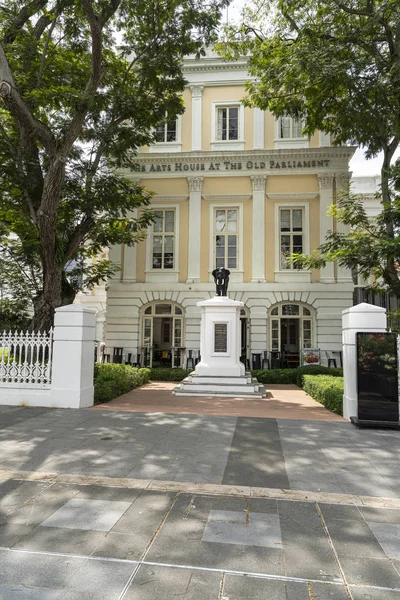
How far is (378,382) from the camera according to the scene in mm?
7551

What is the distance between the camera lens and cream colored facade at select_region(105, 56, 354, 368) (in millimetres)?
19562

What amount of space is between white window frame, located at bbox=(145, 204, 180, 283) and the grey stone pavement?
46.2ft

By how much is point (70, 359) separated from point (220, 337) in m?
5.59

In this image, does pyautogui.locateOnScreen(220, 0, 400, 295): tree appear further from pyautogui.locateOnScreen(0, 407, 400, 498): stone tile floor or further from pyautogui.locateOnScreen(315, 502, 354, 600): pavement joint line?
pyautogui.locateOnScreen(315, 502, 354, 600): pavement joint line

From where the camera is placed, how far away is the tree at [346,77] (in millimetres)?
11906

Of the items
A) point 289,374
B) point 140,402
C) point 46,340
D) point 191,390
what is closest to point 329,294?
point 289,374

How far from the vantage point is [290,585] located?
8.78 ft

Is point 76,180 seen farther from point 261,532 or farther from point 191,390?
point 261,532

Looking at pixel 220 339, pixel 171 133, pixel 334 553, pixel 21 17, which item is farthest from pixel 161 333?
pixel 334 553

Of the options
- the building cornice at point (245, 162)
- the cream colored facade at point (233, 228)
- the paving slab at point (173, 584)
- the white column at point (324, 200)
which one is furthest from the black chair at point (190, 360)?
the paving slab at point (173, 584)

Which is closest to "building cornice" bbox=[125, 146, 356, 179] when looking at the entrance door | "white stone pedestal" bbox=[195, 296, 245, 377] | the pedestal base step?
the entrance door

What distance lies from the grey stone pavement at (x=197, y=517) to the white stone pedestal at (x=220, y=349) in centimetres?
604

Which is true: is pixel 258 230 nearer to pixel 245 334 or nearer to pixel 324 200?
pixel 324 200

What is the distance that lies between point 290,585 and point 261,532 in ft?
2.35
